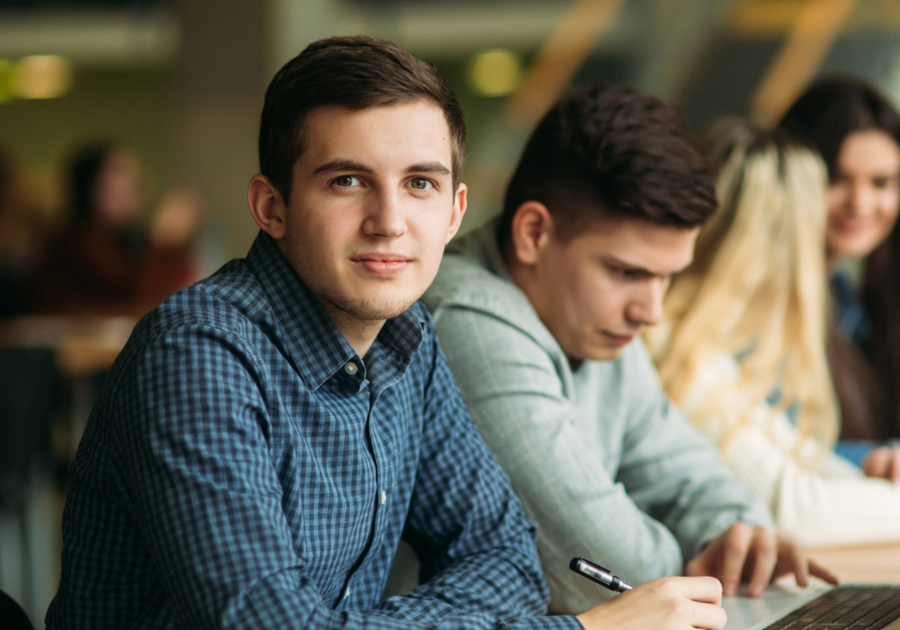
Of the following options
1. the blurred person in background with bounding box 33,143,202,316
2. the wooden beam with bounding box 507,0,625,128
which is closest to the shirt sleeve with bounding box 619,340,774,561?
the blurred person in background with bounding box 33,143,202,316

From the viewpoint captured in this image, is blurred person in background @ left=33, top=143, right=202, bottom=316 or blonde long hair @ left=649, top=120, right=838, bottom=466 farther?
blurred person in background @ left=33, top=143, right=202, bottom=316

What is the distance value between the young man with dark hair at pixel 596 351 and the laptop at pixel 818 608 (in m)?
0.03

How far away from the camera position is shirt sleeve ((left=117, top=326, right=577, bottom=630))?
2.65 feet

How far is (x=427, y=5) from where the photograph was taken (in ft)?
29.7

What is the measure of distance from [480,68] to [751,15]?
4.96 meters

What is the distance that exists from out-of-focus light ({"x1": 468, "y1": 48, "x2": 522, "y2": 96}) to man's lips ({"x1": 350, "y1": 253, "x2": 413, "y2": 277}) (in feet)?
29.1

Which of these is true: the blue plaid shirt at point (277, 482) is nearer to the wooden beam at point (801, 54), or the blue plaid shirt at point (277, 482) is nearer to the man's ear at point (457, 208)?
the man's ear at point (457, 208)

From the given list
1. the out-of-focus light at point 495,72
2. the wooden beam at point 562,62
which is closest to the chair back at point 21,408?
the wooden beam at point 562,62

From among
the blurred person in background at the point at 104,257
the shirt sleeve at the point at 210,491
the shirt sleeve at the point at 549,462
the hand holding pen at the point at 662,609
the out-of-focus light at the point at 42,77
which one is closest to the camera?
the shirt sleeve at the point at 210,491

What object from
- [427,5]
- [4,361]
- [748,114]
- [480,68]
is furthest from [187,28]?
[4,361]

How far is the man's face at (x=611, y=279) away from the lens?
4.48ft

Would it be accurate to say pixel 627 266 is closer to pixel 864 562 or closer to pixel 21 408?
pixel 864 562

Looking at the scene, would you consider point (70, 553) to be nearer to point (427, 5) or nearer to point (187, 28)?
point (187, 28)

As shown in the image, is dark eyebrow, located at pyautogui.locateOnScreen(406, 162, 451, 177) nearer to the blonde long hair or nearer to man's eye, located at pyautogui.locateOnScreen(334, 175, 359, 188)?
man's eye, located at pyautogui.locateOnScreen(334, 175, 359, 188)
